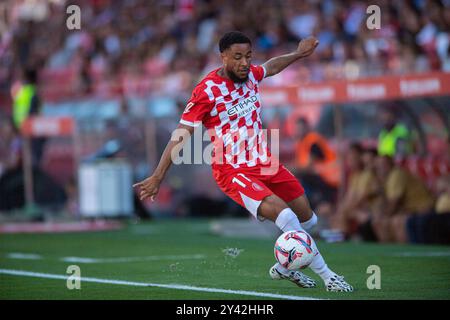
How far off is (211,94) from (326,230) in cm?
729

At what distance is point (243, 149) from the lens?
377 inches

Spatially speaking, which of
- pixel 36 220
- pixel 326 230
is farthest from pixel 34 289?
pixel 36 220

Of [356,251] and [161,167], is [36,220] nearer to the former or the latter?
[356,251]

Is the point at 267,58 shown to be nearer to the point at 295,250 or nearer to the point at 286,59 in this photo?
the point at 286,59

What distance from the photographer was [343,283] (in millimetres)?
9117

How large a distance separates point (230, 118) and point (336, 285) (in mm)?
1819

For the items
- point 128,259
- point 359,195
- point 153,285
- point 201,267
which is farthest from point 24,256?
point 359,195

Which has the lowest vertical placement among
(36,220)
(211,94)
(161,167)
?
(36,220)

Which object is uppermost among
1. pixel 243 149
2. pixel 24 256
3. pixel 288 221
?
pixel 243 149

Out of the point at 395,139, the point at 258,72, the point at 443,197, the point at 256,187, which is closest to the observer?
the point at 256,187

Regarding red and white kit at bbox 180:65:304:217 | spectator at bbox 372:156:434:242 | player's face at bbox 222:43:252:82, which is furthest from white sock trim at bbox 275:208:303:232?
spectator at bbox 372:156:434:242

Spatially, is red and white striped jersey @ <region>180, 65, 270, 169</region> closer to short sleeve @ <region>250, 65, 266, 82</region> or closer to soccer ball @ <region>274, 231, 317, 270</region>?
short sleeve @ <region>250, 65, 266, 82</region>

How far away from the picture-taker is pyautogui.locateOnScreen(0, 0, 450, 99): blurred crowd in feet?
57.8

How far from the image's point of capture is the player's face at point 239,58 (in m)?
9.36
